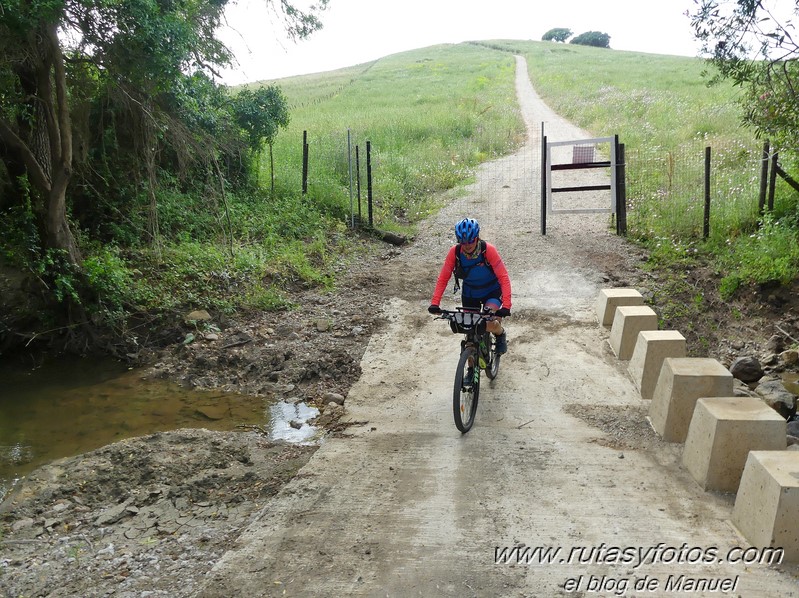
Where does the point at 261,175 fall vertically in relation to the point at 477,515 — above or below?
above

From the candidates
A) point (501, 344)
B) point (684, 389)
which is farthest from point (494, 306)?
point (684, 389)

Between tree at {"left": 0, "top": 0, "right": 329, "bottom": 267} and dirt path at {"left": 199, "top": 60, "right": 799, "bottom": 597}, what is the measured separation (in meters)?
5.48

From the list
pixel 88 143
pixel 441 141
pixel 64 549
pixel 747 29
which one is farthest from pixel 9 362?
pixel 441 141

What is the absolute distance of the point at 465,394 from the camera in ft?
22.5

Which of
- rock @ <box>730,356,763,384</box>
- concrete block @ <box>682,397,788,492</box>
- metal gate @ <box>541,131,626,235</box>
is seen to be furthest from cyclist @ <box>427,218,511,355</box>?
metal gate @ <box>541,131,626,235</box>

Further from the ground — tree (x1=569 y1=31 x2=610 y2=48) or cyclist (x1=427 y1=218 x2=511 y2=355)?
tree (x1=569 y1=31 x2=610 y2=48)

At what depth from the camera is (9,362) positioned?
10.2m

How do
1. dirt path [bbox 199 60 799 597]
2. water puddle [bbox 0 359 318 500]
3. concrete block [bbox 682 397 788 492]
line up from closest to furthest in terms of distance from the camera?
dirt path [bbox 199 60 799 597] → concrete block [bbox 682 397 788 492] → water puddle [bbox 0 359 318 500]

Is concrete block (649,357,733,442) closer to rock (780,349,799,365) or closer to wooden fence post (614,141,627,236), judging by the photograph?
rock (780,349,799,365)

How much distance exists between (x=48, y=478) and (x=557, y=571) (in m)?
4.90

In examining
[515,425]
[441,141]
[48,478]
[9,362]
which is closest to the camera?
[48,478]

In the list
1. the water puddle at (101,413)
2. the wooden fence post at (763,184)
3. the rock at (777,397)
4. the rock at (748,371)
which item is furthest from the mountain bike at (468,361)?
the wooden fence post at (763,184)

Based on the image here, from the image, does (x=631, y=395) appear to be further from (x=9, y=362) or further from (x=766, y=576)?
(x=9, y=362)

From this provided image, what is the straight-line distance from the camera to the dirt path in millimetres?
4492
